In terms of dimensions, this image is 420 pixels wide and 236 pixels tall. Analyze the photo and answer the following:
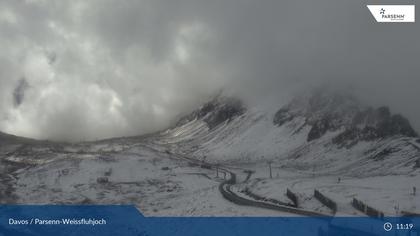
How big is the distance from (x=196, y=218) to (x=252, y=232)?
17.8 meters

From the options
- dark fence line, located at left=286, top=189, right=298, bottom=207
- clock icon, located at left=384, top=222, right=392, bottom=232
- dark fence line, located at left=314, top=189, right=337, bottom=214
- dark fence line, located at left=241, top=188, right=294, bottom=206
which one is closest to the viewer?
clock icon, located at left=384, top=222, right=392, bottom=232

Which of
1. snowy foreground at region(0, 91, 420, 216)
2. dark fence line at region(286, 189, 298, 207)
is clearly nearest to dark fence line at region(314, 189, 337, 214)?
snowy foreground at region(0, 91, 420, 216)

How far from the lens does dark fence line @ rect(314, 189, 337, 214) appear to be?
10450 cm

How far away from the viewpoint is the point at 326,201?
110 meters

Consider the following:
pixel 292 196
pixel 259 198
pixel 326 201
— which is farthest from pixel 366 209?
pixel 259 198

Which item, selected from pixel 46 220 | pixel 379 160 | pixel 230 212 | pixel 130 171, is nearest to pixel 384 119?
pixel 379 160

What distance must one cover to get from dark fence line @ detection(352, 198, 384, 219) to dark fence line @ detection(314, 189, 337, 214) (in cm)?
400

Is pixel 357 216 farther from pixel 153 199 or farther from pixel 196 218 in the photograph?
pixel 153 199

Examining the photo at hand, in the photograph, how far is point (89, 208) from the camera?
123 m

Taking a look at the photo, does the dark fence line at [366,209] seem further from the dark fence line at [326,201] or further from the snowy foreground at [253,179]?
the dark fence line at [326,201]

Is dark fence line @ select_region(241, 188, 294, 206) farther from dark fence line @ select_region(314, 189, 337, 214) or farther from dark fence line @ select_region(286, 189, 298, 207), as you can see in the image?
dark fence line @ select_region(314, 189, 337, 214)

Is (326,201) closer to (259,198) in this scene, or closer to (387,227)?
(259,198)

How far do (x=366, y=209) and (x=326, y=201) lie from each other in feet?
36.3

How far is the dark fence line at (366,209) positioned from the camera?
94856mm
